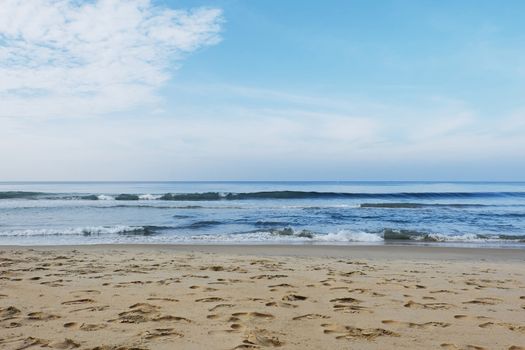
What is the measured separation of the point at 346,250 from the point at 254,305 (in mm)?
6749

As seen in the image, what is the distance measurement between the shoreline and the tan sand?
78.2 inches

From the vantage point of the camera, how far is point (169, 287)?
515cm

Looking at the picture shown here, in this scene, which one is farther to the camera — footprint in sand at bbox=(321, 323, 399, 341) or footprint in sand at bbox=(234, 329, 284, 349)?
footprint in sand at bbox=(321, 323, 399, 341)

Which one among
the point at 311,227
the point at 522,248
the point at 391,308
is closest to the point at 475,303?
the point at 391,308

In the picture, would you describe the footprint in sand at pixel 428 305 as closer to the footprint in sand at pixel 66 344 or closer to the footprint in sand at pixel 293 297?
the footprint in sand at pixel 293 297

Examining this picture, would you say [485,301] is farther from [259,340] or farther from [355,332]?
[259,340]

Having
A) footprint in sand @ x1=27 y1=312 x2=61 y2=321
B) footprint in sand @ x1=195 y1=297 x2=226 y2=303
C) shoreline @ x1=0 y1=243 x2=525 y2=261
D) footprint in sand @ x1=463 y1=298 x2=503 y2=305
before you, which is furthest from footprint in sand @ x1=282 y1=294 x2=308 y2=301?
shoreline @ x1=0 y1=243 x2=525 y2=261

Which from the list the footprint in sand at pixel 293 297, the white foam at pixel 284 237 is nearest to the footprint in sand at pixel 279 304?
the footprint in sand at pixel 293 297

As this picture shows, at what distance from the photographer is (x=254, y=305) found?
4.31m

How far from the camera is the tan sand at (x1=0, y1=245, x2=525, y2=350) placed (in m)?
3.31

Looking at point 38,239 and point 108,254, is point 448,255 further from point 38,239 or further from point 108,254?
point 38,239

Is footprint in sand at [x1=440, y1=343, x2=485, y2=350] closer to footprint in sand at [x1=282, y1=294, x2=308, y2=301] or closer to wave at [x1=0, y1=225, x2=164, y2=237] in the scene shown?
footprint in sand at [x1=282, y1=294, x2=308, y2=301]

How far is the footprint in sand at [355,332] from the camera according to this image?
3416mm

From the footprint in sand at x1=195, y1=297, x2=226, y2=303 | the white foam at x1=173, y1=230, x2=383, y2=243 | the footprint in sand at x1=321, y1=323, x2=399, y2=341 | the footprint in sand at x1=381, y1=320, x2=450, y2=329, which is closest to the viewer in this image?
the footprint in sand at x1=321, y1=323, x2=399, y2=341
